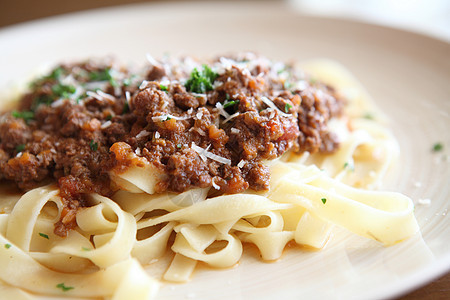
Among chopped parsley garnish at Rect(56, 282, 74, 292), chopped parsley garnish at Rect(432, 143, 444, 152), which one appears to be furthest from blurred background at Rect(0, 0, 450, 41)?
chopped parsley garnish at Rect(56, 282, 74, 292)

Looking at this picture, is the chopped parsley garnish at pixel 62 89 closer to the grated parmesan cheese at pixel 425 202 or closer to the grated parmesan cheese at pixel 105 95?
the grated parmesan cheese at pixel 105 95

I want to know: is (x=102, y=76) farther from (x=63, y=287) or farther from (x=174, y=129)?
(x=63, y=287)

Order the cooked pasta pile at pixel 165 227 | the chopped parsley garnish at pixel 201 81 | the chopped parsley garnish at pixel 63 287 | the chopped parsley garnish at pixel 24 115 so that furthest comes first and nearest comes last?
the chopped parsley garnish at pixel 24 115, the chopped parsley garnish at pixel 201 81, the cooked pasta pile at pixel 165 227, the chopped parsley garnish at pixel 63 287

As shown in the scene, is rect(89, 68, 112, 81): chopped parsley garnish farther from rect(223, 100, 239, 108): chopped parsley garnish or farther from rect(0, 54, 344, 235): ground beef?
rect(223, 100, 239, 108): chopped parsley garnish

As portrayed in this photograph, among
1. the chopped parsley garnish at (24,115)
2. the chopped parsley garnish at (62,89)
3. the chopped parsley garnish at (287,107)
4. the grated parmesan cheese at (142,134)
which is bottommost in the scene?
the chopped parsley garnish at (24,115)

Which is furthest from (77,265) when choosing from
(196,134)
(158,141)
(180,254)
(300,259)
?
(300,259)

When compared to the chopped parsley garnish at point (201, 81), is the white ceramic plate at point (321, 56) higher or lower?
Result: lower

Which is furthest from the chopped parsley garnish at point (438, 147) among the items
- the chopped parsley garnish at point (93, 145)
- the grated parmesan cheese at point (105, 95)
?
the chopped parsley garnish at point (93, 145)
